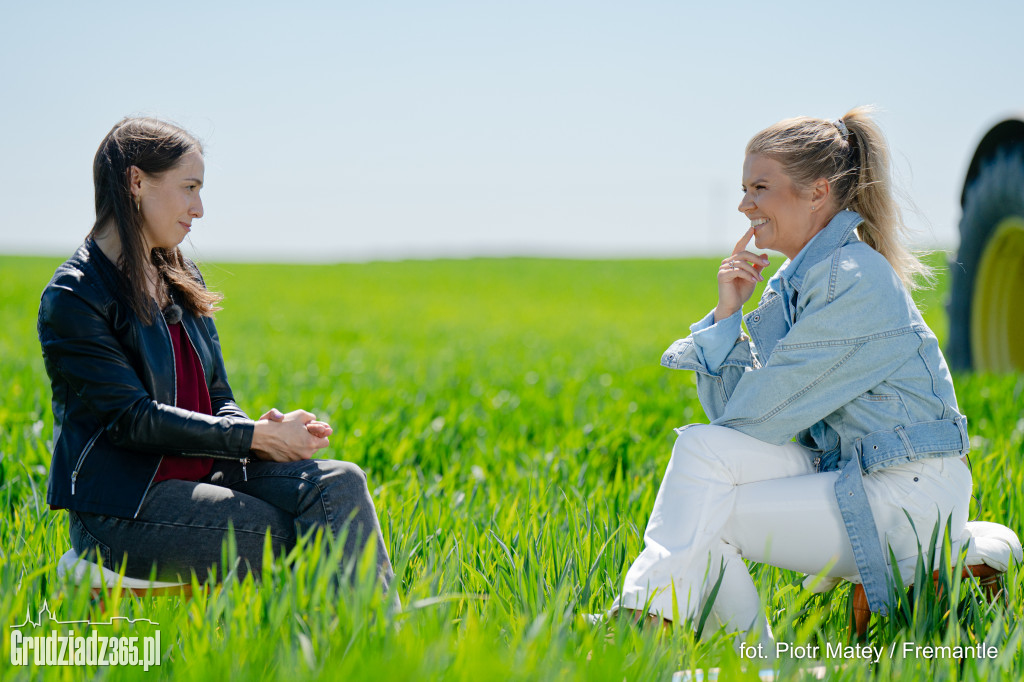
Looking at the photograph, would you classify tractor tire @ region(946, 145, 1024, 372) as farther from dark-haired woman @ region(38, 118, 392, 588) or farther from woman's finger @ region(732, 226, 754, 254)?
dark-haired woman @ region(38, 118, 392, 588)

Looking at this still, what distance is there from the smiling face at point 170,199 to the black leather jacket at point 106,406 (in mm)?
189

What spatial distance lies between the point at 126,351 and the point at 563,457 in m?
2.76

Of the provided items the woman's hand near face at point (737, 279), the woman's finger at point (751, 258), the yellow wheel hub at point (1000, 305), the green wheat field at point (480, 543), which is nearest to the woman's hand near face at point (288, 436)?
the green wheat field at point (480, 543)

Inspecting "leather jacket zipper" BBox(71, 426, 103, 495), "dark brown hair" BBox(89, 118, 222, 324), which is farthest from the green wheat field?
"dark brown hair" BBox(89, 118, 222, 324)

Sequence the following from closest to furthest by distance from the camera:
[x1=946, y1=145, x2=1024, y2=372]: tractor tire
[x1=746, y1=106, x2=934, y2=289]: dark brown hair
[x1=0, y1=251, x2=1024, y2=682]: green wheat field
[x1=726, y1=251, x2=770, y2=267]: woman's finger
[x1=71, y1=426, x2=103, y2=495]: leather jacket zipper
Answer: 1. [x1=0, y1=251, x2=1024, y2=682]: green wheat field
2. [x1=71, y1=426, x2=103, y2=495]: leather jacket zipper
3. [x1=746, y1=106, x2=934, y2=289]: dark brown hair
4. [x1=726, y1=251, x2=770, y2=267]: woman's finger
5. [x1=946, y1=145, x2=1024, y2=372]: tractor tire

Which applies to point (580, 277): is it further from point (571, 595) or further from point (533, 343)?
point (571, 595)

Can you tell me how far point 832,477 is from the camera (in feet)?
8.42

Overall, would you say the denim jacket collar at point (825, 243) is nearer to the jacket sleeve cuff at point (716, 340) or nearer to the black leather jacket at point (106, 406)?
the jacket sleeve cuff at point (716, 340)

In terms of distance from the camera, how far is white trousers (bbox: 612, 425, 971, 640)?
2502mm

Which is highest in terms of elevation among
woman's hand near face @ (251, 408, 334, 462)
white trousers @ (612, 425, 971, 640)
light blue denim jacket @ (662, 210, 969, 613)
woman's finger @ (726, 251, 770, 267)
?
woman's finger @ (726, 251, 770, 267)

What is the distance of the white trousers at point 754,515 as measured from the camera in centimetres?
250

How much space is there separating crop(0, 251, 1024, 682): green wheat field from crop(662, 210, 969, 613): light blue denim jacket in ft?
1.17

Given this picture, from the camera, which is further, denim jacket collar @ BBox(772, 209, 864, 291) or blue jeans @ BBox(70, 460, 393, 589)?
denim jacket collar @ BBox(772, 209, 864, 291)

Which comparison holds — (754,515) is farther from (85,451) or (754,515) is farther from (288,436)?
(85,451)
